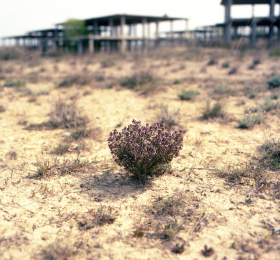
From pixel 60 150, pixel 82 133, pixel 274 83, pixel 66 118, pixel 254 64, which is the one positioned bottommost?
pixel 60 150

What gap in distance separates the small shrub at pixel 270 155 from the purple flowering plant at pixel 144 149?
1.20 m

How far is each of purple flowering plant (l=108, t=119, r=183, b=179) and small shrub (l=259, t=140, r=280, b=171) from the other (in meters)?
1.20

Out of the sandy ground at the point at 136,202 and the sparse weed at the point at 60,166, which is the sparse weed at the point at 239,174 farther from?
the sparse weed at the point at 60,166

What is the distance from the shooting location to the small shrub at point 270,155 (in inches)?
140

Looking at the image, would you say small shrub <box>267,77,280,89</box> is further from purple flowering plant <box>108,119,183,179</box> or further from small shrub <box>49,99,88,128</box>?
purple flowering plant <box>108,119,183,179</box>

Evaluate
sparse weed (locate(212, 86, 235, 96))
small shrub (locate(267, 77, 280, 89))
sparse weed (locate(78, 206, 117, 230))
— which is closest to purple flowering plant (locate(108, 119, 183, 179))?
sparse weed (locate(78, 206, 117, 230))

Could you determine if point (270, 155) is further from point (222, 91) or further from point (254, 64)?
point (254, 64)

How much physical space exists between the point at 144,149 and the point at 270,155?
5.77ft

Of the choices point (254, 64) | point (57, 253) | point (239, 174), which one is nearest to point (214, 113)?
point (239, 174)

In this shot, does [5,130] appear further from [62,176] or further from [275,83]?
[275,83]

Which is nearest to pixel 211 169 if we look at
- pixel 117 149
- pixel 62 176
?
pixel 117 149

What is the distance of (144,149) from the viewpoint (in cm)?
303

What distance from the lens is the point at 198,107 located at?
6.62 metres

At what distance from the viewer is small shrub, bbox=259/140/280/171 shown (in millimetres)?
3548
